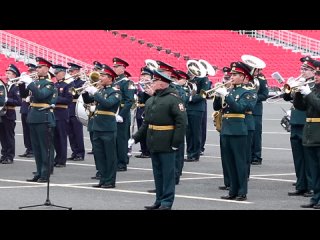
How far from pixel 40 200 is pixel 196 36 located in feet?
104

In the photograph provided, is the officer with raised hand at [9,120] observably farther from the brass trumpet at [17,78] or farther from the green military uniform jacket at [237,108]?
the green military uniform jacket at [237,108]

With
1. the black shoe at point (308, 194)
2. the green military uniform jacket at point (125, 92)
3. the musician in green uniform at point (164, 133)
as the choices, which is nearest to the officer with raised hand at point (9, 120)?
the green military uniform jacket at point (125, 92)

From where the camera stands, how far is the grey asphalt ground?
12156 millimetres

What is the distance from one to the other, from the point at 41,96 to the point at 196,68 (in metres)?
3.75

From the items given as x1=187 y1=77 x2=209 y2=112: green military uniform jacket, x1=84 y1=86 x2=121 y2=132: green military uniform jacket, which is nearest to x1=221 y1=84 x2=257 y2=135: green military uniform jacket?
x1=84 y1=86 x2=121 y2=132: green military uniform jacket

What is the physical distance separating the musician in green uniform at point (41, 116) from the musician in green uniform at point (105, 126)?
87cm

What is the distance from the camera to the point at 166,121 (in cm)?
1162

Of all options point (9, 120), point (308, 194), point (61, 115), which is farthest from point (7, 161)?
point (308, 194)

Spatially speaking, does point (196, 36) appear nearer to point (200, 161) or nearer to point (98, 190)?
point (200, 161)

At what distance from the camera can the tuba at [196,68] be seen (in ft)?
56.7

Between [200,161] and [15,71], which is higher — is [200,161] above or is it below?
below

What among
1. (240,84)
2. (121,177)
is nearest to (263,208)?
(240,84)
